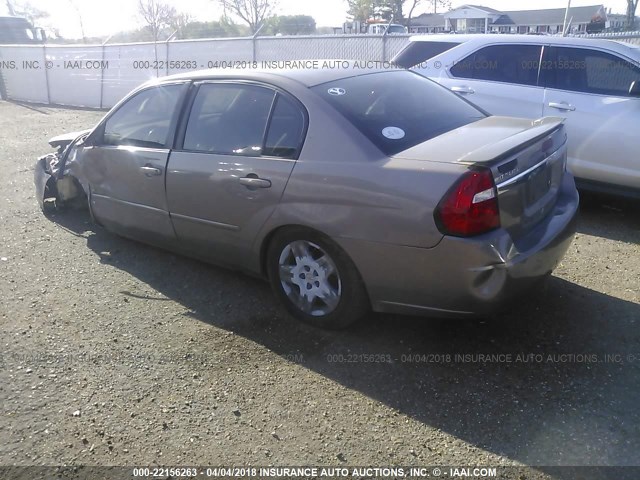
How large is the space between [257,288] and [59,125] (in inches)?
456

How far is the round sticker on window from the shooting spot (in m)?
3.40

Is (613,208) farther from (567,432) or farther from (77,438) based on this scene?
(77,438)

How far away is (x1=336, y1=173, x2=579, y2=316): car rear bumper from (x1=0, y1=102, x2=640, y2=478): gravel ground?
38 centimetres

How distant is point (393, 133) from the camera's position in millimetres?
3445

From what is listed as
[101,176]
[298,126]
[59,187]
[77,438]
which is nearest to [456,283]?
[298,126]

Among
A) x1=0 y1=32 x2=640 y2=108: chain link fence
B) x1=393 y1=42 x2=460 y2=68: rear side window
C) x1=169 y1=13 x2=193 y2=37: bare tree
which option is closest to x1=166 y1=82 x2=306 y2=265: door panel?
x1=393 y1=42 x2=460 y2=68: rear side window

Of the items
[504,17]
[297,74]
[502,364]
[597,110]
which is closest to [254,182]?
[297,74]

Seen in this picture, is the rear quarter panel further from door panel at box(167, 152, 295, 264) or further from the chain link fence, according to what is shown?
the chain link fence

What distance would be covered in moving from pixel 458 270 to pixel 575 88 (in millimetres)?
3835

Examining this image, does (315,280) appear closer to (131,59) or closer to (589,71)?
(589,71)

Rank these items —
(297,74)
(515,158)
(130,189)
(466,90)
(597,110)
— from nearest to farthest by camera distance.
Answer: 1. (515,158)
2. (297,74)
3. (130,189)
4. (597,110)
5. (466,90)

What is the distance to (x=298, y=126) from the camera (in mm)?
3578

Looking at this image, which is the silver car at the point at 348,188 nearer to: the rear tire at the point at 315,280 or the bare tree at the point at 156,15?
the rear tire at the point at 315,280

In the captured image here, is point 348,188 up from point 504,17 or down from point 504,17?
down
